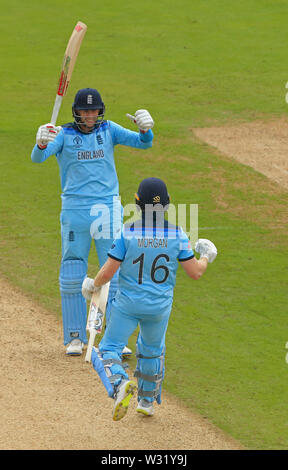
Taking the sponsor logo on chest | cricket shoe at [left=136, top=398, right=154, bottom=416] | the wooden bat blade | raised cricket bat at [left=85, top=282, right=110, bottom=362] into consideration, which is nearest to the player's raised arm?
raised cricket bat at [left=85, top=282, right=110, bottom=362]

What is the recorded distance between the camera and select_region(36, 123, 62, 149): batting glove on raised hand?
8609 mm

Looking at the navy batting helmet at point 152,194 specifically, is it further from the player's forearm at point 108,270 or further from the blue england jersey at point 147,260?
the player's forearm at point 108,270

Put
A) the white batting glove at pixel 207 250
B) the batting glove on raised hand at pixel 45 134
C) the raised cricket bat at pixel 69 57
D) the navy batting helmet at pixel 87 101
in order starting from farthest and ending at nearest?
1. the raised cricket bat at pixel 69 57
2. the navy batting helmet at pixel 87 101
3. the batting glove on raised hand at pixel 45 134
4. the white batting glove at pixel 207 250

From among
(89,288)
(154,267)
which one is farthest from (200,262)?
(89,288)

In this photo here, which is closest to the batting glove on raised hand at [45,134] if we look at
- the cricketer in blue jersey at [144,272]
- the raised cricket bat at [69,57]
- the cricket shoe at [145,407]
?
the raised cricket bat at [69,57]

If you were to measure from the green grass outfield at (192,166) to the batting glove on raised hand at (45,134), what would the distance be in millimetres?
2494

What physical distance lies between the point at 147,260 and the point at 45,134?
6.81ft

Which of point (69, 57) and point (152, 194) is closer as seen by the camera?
point (152, 194)

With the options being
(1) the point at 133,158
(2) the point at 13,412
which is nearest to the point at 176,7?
(1) the point at 133,158

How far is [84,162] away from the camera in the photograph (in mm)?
8992

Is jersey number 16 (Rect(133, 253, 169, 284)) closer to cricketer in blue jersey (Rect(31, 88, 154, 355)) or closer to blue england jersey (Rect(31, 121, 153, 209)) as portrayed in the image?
cricketer in blue jersey (Rect(31, 88, 154, 355))

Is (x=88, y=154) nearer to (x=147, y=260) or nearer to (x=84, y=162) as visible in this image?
(x=84, y=162)

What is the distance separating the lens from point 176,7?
23984 mm

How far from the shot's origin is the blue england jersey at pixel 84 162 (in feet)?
29.4
